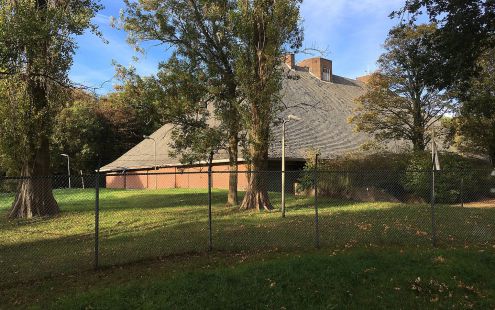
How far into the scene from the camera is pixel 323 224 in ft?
43.2

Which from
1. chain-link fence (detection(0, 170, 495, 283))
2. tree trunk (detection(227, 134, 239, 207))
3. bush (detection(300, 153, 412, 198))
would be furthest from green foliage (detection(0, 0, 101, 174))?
bush (detection(300, 153, 412, 198))

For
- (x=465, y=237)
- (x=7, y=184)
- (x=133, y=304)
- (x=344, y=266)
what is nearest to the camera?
(x=133, y=304)

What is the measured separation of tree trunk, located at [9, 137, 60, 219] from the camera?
57.3 feet

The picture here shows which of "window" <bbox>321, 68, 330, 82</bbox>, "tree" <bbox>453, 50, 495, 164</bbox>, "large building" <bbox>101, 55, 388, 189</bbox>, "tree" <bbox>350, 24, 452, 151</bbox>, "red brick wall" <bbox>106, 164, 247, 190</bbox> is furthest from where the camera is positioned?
"window" <bbox>321, 68, 330, 82</bbox>

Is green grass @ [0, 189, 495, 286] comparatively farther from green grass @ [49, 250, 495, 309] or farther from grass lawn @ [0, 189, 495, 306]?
green grass @ [49, 250, 495, 309]

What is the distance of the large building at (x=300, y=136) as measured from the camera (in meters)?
30.9

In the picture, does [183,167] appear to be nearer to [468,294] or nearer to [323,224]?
[323,224]

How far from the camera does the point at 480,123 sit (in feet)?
82.3

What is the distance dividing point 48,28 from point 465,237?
12222 mm

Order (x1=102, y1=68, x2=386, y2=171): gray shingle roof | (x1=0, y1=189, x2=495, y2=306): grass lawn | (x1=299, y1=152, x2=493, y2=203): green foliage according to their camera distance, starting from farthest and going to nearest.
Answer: (x1=102, y1=68, x2=386, y2=171): gray shingle roof < (x1=299, y1=152, x2=493, y2=203): green foliage < (x1=0, y1=189, x2=495, y2=306): grass lawn

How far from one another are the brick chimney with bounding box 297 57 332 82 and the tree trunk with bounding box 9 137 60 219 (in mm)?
31923

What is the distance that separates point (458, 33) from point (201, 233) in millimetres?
9155

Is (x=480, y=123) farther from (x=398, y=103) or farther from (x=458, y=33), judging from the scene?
(x=458, y=33)

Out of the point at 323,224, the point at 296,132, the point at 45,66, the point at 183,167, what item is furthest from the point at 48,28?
the point at 183,167
